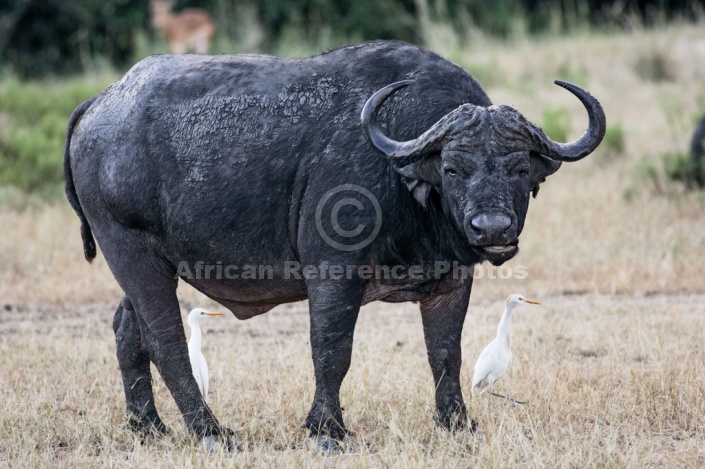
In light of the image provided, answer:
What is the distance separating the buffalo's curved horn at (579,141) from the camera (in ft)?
16.8

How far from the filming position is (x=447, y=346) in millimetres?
5785

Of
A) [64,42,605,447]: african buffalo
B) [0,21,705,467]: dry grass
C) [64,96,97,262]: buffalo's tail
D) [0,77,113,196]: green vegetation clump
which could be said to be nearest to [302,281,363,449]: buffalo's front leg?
[64,42,605,447]: african buffalo

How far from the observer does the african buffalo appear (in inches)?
204

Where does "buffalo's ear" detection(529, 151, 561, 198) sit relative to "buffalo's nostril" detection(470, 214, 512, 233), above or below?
above

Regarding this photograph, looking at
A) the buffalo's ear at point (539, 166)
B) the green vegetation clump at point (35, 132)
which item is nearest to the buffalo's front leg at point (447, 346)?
the buffalo's ear at point (539, 166)

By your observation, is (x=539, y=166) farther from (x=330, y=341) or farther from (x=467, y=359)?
(x=467, y=359)

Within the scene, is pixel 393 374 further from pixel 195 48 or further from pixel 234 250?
pixel 195 48

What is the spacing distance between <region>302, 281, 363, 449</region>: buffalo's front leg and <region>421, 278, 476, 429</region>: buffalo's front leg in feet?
1.81

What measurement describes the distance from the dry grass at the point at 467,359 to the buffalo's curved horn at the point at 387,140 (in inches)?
57.1

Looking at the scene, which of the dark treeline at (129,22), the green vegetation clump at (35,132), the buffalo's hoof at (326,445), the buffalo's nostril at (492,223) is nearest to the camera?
the buffalo's nostril at (492,223)

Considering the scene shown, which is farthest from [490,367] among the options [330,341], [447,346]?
[330,341]

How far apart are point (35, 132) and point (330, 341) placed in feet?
31.2

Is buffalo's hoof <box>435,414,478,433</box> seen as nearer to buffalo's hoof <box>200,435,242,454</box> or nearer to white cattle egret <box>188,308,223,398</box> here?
buffalo's hoof <box>200,435,242,454</box>

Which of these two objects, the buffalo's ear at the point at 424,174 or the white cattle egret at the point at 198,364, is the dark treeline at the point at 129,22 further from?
the buffalo's ear at the point at 424,174
